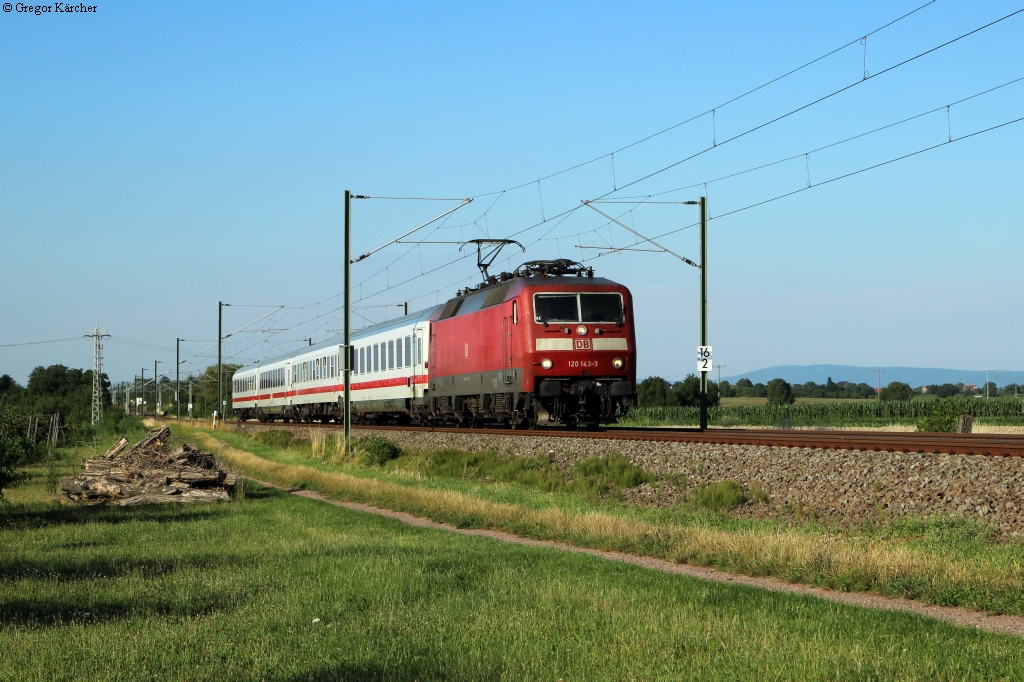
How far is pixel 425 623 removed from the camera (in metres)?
9.02

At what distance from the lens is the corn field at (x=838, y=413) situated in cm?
5738

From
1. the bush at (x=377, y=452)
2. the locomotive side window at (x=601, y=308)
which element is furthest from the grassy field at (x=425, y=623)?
the bush at (x=377, y=452)

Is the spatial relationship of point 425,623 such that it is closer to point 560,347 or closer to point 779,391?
point 560,347

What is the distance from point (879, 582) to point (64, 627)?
25.5 ft

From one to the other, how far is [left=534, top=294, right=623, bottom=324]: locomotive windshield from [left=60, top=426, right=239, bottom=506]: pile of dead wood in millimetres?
8914

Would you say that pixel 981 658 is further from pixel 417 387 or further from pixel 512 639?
pixel 417 387

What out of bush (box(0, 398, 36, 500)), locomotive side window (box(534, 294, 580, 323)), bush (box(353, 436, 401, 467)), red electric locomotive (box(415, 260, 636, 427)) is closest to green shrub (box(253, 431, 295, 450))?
bush (box(353, 436, 401, 467))

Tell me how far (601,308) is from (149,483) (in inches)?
471

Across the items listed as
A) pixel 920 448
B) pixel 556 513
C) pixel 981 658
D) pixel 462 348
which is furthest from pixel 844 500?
pixel 462 348

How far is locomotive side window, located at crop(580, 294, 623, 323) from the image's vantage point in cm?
2747

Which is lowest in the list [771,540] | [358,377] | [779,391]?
[771,540]

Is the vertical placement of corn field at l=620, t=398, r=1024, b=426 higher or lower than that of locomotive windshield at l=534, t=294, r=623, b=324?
lower

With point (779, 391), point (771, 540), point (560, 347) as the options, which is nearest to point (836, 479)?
point (771, 540)

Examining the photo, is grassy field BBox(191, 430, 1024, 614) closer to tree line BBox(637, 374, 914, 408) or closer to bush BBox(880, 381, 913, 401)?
tree line BBox(637, 374, 914, 408)
